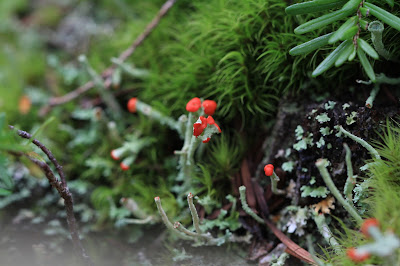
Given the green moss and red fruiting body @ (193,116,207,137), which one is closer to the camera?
the green moss

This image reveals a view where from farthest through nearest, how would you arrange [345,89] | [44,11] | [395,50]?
[44,11], [345,89], [395,50]

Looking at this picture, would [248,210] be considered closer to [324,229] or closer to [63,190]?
[324,229]

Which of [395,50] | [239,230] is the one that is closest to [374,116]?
[395,50]

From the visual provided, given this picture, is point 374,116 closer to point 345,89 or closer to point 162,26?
point 345,89

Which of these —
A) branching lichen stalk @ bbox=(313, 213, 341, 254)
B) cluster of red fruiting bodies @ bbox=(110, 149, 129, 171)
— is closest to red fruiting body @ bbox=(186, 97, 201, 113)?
cluster of red fruiting bodies @ bbox=(110, 149, 129, 171)

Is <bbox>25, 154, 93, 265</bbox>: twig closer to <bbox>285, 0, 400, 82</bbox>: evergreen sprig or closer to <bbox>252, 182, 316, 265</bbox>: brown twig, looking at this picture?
<bbox>252, 182, 316, 265</bbox>: brown twig

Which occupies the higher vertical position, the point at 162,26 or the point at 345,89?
the point at 162,26
